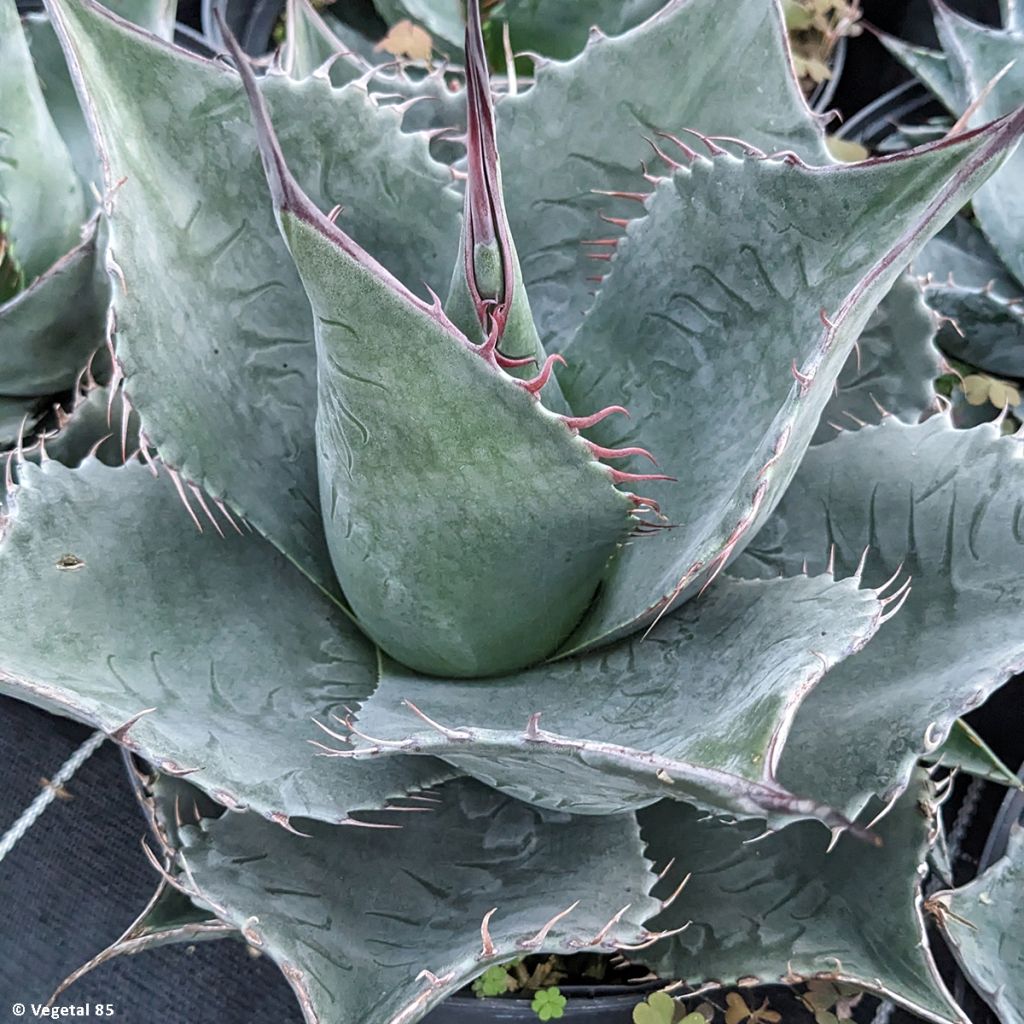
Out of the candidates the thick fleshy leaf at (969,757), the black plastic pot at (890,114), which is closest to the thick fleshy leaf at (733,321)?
the thick fleshy leaf at (969,757)

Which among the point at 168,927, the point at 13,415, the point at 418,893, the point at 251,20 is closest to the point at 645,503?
the point at 418,893

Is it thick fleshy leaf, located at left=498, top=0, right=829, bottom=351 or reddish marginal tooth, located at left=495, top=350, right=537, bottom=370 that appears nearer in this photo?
reddish marginal tooth, located at left=495, top=350, right=537, bottom=370

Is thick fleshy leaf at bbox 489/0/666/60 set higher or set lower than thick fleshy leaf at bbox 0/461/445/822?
higher

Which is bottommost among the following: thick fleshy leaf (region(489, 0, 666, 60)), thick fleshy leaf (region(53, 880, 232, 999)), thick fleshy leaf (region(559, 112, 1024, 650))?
thick fleshy leaf (region(53, 880, 232, 999))

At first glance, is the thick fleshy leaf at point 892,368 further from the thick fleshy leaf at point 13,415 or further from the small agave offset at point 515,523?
the thick fleshy leaf at point 13,415

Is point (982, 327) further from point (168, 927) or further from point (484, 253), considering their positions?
point (168, 927)

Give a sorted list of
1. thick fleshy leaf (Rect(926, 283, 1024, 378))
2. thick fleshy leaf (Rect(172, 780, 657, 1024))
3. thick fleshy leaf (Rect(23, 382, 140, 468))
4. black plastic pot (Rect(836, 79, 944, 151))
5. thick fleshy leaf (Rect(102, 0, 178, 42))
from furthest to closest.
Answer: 1. black plastic pot (Rect(836, 79, 944, 151))
2. thick fleshy leaf (Rect(926, 283, 1024, 378))
3. thick fleshy leaf (Rect(102, 0, 178, 42))
4. thick fleshy leaf (Rect(23, 382, 140, 468))
5. thick fleshy leaf (Rect(172, 780, 657, 1024))

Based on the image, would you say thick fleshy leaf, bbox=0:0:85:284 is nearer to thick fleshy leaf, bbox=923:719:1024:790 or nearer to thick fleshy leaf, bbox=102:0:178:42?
thick fleshy leaf, bbox=102:0:178:42

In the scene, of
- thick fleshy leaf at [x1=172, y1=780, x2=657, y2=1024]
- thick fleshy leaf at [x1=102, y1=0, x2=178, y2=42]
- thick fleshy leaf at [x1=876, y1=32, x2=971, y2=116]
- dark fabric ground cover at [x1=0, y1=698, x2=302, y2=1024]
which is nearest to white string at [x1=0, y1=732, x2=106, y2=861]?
dark fabric ground cover at [x1=0, y1=698, x2=302, y2=1024]

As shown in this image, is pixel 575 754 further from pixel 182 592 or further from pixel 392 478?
pixel 182 592
